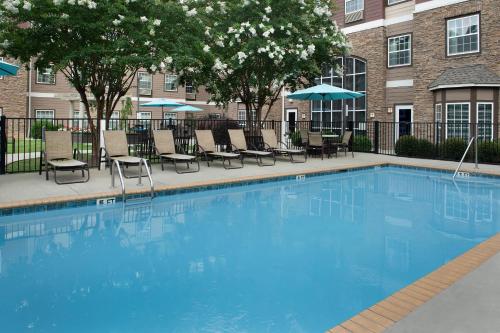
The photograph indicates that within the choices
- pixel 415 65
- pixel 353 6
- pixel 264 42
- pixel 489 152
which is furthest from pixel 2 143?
pixel 353 6

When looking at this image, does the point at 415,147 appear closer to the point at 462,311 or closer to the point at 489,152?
the point at 489,152

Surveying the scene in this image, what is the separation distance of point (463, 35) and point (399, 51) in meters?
3.28

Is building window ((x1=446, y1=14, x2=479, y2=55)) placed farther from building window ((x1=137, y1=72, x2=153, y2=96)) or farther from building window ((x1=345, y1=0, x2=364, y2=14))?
building window ((x1=137, y1=72, x2=153, y2=96))

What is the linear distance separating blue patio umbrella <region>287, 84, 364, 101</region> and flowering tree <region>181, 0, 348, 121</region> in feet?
2.05

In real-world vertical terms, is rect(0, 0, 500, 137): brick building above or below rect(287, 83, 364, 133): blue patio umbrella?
above

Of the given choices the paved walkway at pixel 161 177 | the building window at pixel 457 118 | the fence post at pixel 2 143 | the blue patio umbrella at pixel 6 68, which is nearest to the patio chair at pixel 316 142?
the paved walkway at pixel 161 177

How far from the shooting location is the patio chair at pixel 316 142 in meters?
15.2

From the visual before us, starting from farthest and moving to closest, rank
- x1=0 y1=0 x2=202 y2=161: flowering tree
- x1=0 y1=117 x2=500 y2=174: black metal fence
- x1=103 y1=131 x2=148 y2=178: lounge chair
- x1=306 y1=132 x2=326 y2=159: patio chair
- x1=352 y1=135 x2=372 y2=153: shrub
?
x1=352 y1=135 x2=372 y2=153: shrub, x1=306 y1=132 x2=326 y2=159: patio chair, x1=0 y1=117 x2=500 y2=174: black metal fence, x1=103 y1=131 x2=148 y2=178: lounge chair, x1=0 y1=0 x2=202 y2=161: flowering tree

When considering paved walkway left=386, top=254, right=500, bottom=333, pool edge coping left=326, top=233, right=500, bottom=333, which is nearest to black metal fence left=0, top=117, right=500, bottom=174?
pool edge coping left=326, top=233, right=500, bottom=333

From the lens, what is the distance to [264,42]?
13250 mm

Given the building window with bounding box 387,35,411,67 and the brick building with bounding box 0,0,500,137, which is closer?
the brick building with bounding box 0,0,500,137

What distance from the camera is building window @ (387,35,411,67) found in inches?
802

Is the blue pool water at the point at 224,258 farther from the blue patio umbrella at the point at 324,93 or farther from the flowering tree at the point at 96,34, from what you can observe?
the blue patio umbrella at the point at 324,93

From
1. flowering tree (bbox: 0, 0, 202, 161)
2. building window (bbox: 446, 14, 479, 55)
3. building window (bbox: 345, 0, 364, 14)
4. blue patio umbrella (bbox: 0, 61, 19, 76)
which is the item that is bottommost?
blue patio umbrella (bbox: 0, 61, 19, 76)
